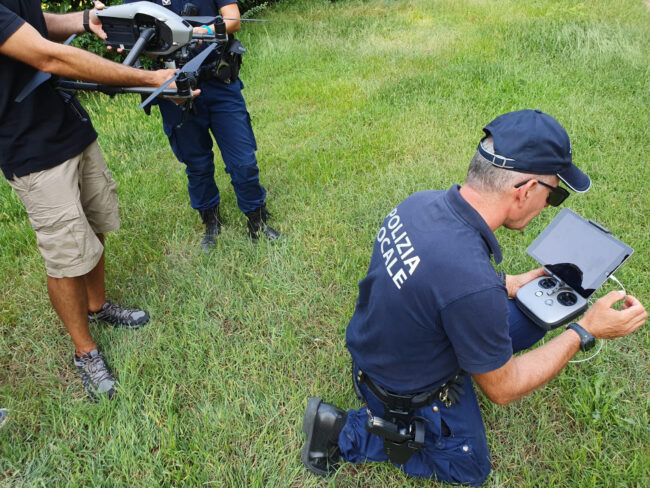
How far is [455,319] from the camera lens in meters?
1.49

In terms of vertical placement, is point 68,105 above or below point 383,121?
above

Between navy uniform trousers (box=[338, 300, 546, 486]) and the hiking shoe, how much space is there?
150 cm

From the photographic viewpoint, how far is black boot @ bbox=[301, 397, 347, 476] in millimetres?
2115

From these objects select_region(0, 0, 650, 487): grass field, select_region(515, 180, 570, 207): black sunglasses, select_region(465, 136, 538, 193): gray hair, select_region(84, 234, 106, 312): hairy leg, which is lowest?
select_region(0, 0, 650, 487): grass field

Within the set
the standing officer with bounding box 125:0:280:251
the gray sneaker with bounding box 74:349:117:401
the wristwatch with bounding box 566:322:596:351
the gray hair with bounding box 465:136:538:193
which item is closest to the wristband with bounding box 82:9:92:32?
the standing officer with bounding box 125:0:280:251

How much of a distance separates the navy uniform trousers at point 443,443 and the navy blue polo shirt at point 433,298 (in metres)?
0.21

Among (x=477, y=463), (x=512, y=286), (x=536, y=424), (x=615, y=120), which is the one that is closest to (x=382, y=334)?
(x=477, y=463)

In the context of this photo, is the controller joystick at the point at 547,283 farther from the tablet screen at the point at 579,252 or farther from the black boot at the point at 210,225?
the black boot at the point at 210,225

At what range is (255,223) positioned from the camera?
3531 mm

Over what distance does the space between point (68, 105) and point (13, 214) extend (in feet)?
7.03

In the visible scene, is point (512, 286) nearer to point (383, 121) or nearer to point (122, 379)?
point (122, 379)

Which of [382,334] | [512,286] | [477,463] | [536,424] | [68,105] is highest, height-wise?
[68,105]

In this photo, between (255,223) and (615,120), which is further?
(615,120)

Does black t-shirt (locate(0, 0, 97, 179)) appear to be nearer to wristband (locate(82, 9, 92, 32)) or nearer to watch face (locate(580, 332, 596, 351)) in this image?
wristband (locate(82, 9, 92, 32))
